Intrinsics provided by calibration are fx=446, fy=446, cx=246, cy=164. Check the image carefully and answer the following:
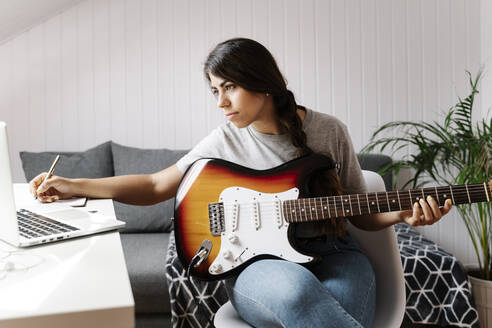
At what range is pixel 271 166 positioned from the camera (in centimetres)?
130

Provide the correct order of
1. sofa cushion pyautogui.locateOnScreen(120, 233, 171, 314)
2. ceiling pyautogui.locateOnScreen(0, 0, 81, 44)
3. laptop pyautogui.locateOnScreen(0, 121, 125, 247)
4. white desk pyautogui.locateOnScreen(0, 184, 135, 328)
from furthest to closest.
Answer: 1. ceiling pyautogui.locateOnScreen(0, 0, 81, 44)
2. sofa cushion pyautogui.locateOnScreen(120, 233, 171, 314)
3. laptop pyautogui.locateOnScreen(0, 121, 125, 247)
4. white desk pyautogui.locateOnScreen(0, 184, 135, 328)

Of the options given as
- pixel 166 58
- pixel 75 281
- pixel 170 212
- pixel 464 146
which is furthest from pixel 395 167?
pixel 75 281

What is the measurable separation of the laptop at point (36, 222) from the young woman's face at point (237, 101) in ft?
1.50

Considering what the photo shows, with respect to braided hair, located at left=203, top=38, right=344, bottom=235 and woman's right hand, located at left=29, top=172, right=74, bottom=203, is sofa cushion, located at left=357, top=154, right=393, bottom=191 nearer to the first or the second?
braided hair, located at left=203, top=38, right=344, bottom=235

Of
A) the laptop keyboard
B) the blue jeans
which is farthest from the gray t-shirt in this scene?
the laptop keyboard

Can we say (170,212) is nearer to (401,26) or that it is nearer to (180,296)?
(180,296)

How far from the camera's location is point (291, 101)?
133cm

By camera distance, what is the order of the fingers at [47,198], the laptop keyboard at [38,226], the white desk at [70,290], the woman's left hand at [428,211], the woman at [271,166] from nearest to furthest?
1. the white desk at [70,290]
2. the laptop keyboard at [38,226]
3. the woman at [271,166]
4. the woman's left hand at [428,211]
5. the fingers at [47,198]

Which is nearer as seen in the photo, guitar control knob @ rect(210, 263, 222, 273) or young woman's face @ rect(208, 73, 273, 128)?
guitar control knob @ rect(210, 263, 222, 273)

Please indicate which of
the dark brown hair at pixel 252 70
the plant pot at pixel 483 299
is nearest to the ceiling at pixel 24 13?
the dark brown hair at pixel 252 70

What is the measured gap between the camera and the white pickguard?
113 centimetres

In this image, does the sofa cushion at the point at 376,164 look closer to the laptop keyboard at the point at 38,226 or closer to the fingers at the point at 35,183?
the fingers at the point at 35,183

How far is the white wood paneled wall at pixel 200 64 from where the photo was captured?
2652mm

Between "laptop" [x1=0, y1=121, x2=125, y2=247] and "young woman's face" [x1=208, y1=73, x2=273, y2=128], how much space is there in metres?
0.46
